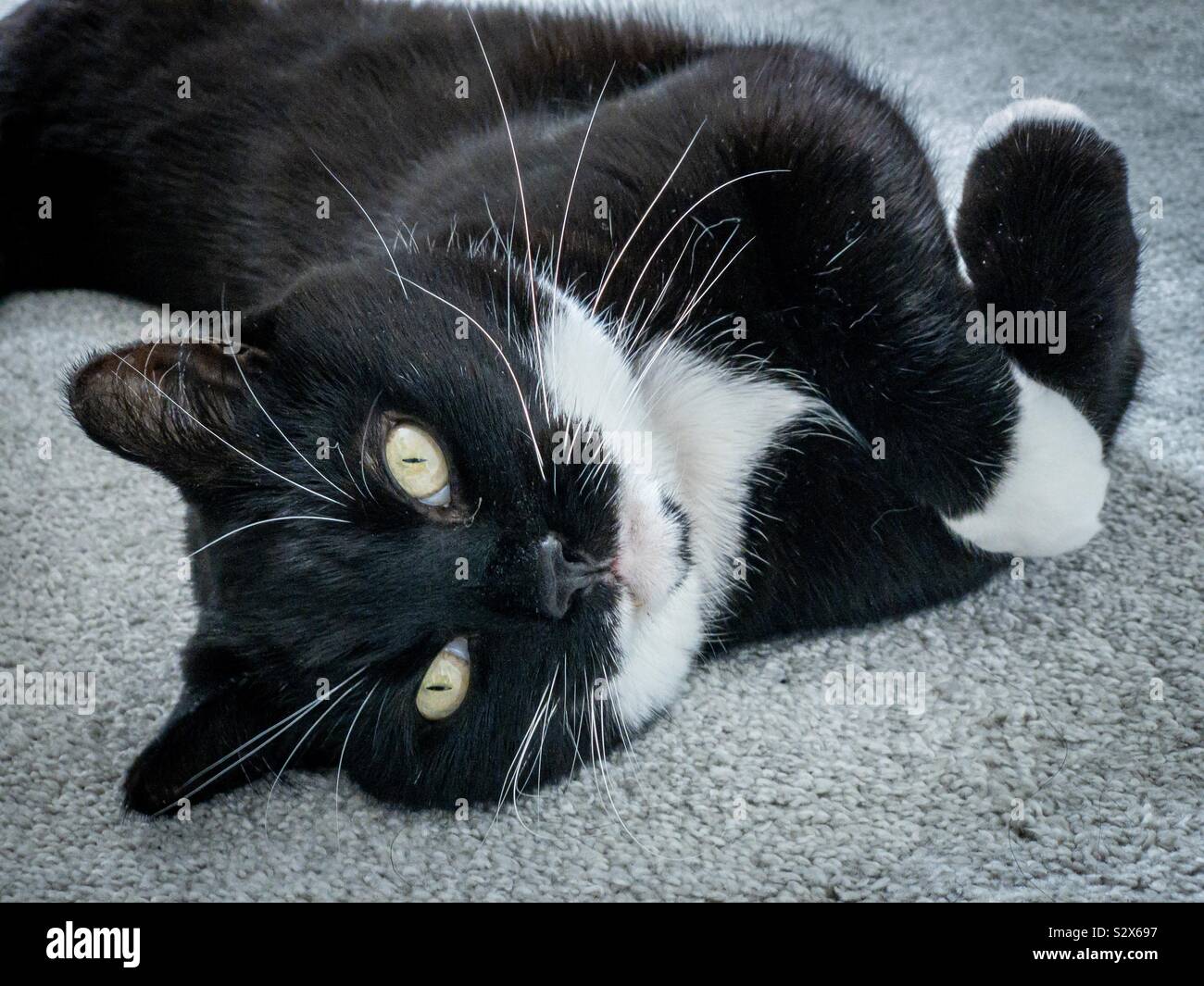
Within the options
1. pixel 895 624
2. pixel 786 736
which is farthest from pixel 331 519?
pixel 895 624

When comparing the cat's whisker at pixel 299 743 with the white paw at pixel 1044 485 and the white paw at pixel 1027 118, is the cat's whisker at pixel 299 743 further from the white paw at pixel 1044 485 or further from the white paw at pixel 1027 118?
the white paw at pixel 1027 118

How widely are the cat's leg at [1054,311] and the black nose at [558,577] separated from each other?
417 mm

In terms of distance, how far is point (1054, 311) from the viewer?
117cm

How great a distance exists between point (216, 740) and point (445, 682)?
8.3 inches

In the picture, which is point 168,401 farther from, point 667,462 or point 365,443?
point 667,462

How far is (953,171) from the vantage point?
5.54 ft

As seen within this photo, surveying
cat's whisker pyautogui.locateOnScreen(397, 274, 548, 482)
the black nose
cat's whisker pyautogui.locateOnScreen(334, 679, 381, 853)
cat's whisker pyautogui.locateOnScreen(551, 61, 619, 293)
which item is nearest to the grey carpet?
cat's whisker pyautogui.locateOnScreen(334, 679, 381, 853)

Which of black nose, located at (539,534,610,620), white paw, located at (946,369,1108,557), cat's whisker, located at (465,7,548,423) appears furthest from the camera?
white paw, located at (946,369,1108,557)

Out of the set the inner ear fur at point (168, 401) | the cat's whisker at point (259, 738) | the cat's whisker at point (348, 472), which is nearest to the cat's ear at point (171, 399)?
the inner ear fur at point (168, 401)

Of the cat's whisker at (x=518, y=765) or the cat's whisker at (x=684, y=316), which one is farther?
the cat's whisker at (x=684, y=316)

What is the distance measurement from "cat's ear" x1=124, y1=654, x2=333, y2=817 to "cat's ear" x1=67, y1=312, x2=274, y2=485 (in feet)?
0.61

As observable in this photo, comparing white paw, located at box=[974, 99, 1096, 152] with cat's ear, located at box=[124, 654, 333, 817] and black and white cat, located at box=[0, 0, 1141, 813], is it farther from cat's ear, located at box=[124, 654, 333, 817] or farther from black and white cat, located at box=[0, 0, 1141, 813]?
cat's ear, located at box=[124, 654, 333, 817]

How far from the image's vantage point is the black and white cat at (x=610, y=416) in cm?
100

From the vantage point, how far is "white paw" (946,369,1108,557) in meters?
1.16
